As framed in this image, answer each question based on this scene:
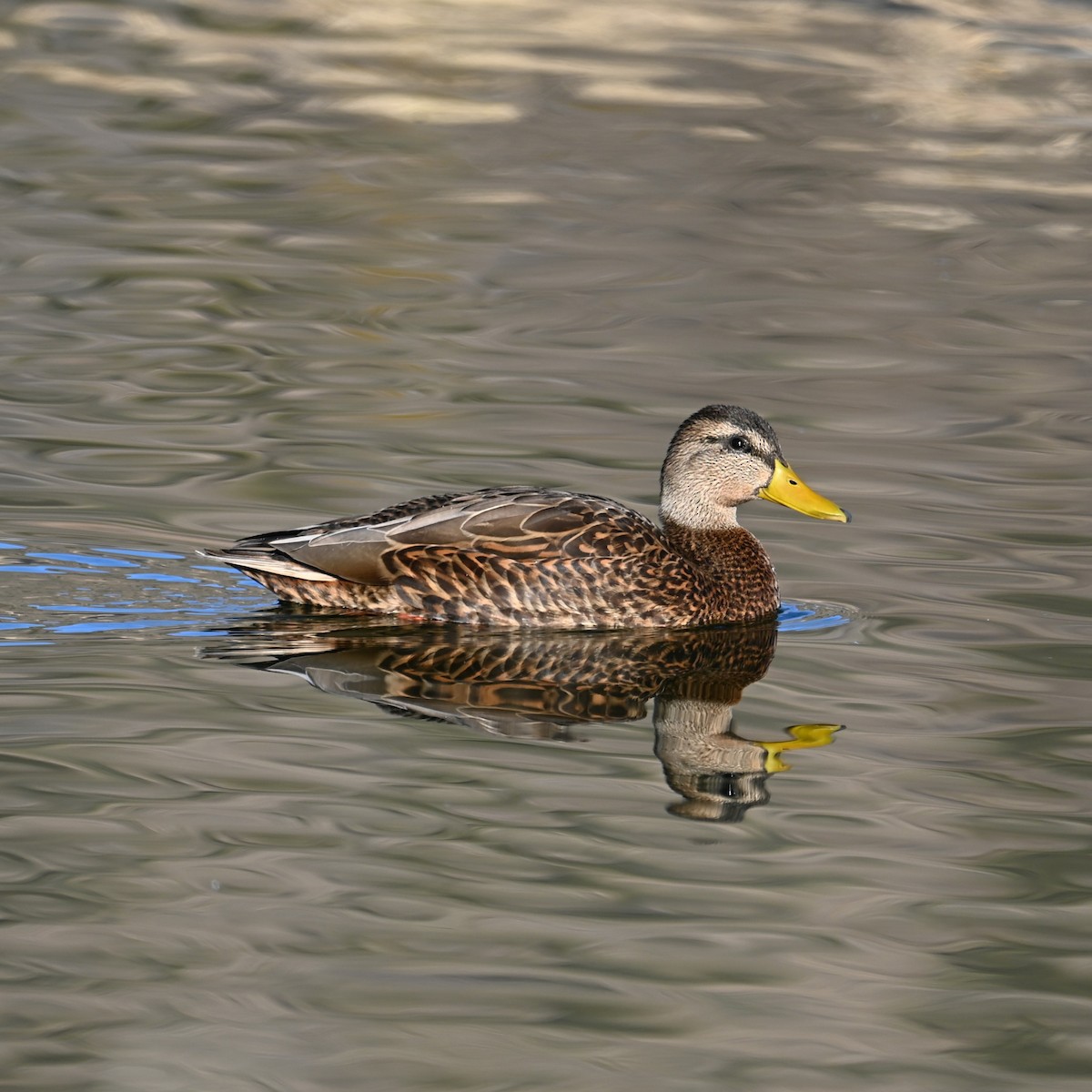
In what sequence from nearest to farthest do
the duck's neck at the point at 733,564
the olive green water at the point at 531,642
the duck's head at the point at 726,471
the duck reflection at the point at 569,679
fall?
the olive green water at the point at 531,642 < the duck reflection at the point at 569,679 < the duck's neck at the point at 733,564 < the duck's head at the point at 726,471

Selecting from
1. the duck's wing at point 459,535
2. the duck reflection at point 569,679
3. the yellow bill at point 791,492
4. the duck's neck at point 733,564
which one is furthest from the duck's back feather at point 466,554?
the yellow bill at point 791,492

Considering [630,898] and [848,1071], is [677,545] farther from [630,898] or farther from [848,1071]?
[848,1071]

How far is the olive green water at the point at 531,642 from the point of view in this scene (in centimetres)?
532

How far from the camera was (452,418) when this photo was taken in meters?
12.1

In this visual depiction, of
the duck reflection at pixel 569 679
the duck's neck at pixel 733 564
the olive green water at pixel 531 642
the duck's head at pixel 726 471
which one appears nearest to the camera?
the olive green water at pixel 531 642

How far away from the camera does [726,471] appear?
382 inches

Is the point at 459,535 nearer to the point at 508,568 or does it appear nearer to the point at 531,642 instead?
the point at 508,568

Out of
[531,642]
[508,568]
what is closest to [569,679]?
[531,642]

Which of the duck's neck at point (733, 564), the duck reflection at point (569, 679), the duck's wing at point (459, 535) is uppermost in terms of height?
the duck's wing at point (459, 535)

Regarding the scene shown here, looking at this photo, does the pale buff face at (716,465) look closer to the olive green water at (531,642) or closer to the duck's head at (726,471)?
the duck's head at (726,471)

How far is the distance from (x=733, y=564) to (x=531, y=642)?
3.68ft

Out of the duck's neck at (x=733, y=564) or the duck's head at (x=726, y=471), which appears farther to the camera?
the duck's head at (x=726, y=471)

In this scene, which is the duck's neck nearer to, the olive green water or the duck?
the duck

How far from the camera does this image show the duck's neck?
30.4 ft
